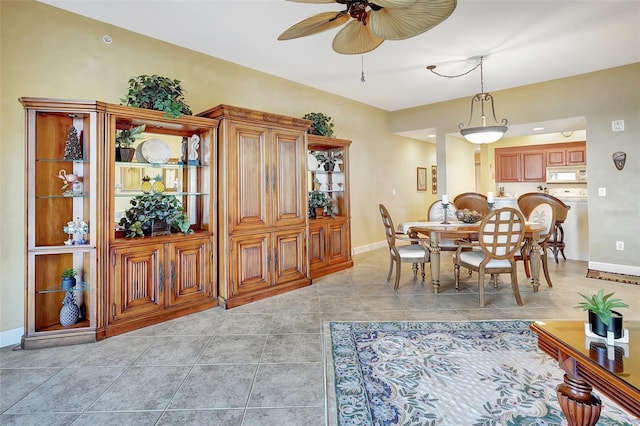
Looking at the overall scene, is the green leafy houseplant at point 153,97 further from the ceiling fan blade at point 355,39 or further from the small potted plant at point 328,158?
the small potted plant at point 328,158

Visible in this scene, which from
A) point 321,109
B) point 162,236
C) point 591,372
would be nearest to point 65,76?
point 162,236

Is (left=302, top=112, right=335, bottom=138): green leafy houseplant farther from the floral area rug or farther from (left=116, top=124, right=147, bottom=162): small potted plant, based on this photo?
the floral area rug

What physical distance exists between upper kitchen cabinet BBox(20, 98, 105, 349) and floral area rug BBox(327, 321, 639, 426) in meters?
2.20

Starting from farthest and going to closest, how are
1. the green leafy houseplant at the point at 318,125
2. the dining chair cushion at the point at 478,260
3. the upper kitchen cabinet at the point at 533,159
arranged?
the upper kitchen cabinet at the point at 533,159, the green leafy houseplant at the point at 318,125, the dining chair cushion at the point at 478,260

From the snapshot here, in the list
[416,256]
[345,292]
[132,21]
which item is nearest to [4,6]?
[132,21]

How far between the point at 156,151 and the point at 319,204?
92.4 inches

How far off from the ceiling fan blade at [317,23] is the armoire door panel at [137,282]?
2.22 metres

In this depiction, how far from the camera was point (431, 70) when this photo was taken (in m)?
4.56

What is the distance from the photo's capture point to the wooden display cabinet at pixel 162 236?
2768 millimetres

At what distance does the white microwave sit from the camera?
7594 millimetres

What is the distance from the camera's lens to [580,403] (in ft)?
4.29

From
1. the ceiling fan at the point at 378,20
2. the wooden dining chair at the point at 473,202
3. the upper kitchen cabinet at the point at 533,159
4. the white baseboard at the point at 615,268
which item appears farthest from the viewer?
the upper kitchen cabinet at the point at 533,159

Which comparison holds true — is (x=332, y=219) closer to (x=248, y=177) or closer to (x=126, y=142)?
(x=248, y=177)

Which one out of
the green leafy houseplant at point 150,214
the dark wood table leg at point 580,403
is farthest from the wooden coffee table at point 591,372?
the green leafy houseplant at point 150,214
